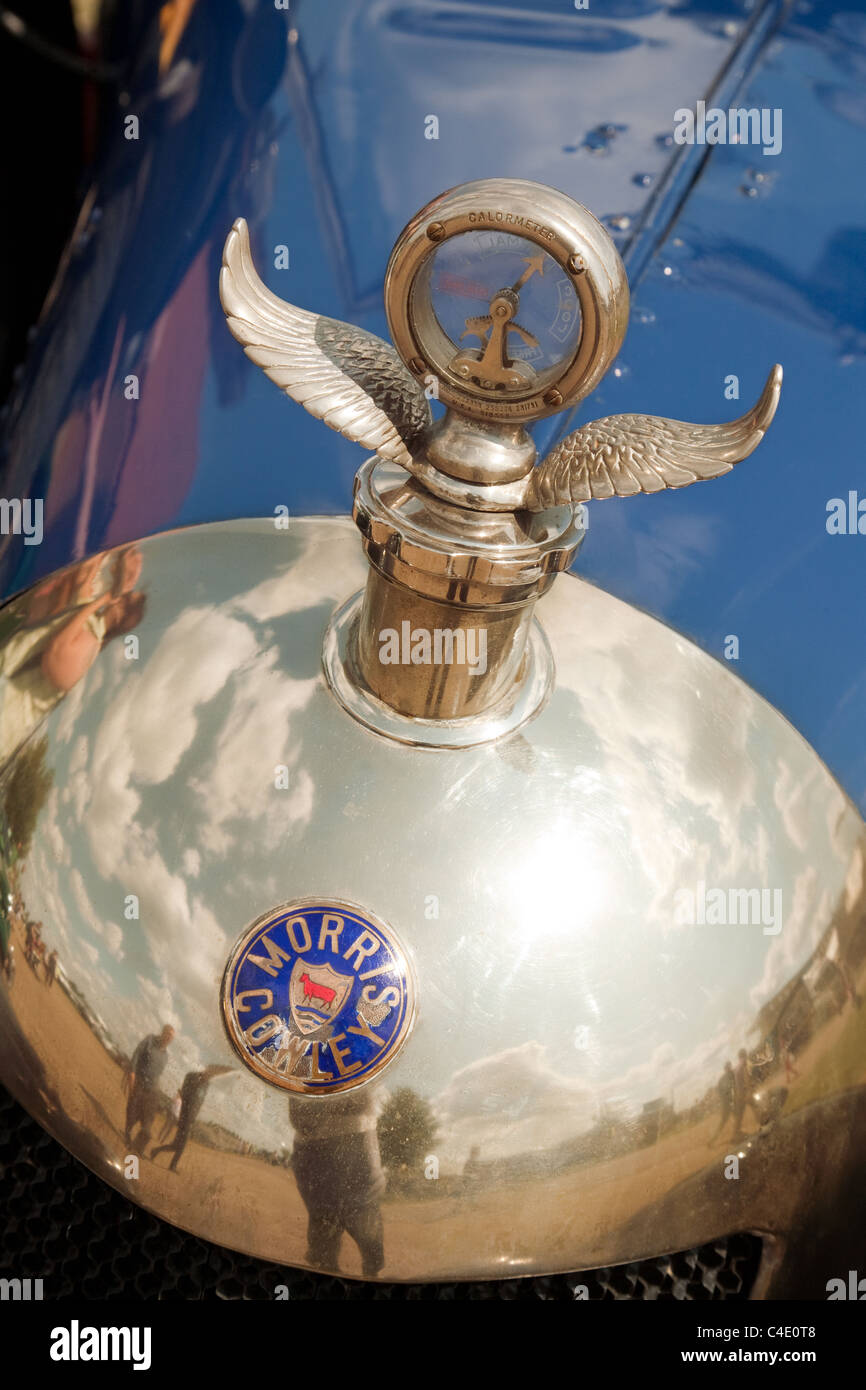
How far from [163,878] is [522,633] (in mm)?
357

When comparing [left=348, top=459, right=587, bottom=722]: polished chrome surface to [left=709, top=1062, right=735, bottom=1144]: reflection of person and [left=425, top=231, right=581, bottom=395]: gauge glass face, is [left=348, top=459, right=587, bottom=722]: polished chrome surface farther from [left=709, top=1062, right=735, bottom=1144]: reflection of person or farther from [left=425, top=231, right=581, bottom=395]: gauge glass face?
[left=709, top=1062, right=735, bottom=1144]: reflection of person

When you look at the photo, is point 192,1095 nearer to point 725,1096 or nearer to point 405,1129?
point 405,1129

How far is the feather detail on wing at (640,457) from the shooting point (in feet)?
3.34

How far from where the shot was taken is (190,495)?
1.77 m

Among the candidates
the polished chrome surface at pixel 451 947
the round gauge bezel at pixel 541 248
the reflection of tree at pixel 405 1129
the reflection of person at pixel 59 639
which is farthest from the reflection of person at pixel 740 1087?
the reflection of person at pixel 59 639

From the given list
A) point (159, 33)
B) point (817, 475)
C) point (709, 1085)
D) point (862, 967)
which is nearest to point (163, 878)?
point (709, 1085)

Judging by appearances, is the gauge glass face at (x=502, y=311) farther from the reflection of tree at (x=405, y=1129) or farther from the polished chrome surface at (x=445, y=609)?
the reflection of tree at (x=405, y=1129)

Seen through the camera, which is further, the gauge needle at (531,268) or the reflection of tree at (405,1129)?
the reflection of tree at (405,1129)

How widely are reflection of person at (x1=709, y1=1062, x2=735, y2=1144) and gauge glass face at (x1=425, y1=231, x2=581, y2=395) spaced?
1.92 feet

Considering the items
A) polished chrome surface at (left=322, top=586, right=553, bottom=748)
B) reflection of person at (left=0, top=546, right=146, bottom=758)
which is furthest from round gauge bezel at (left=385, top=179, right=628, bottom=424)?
reflection of person at (left=0, top=546, right=146, bottom=758)

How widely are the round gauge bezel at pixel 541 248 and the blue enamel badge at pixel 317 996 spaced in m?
0.41

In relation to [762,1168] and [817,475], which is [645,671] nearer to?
[762,1168]

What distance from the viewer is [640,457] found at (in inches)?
40.8
